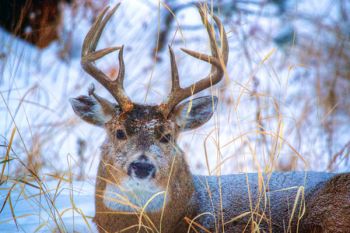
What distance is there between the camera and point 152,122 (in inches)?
145

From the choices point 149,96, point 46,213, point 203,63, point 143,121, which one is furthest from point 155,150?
point 203,63

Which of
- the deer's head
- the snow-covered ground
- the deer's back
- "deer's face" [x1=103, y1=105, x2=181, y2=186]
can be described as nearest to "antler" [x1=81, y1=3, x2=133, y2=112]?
the deer's head

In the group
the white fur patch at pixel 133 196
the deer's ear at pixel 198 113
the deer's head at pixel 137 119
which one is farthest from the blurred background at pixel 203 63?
the white fur patch at pixel 133 196

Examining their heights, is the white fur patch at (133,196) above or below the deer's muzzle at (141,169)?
below

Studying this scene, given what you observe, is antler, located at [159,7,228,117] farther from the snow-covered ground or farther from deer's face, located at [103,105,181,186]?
the snow-covered ground

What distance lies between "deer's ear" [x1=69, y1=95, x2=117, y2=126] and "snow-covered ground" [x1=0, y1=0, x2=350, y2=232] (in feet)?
1.46

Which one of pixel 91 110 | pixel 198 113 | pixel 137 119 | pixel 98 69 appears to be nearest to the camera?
pixel 137 119

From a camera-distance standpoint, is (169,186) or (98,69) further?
(98,69)

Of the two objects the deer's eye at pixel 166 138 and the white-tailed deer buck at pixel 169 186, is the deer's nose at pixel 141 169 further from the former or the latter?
the deer's eye at pixel 166 138

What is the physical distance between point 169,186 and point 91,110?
0.80 meters

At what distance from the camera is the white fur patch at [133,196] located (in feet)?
11.3

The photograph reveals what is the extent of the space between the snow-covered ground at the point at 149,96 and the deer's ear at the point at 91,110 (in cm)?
44

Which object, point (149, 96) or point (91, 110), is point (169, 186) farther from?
point (149, 96)

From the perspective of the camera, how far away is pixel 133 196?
137 inches
